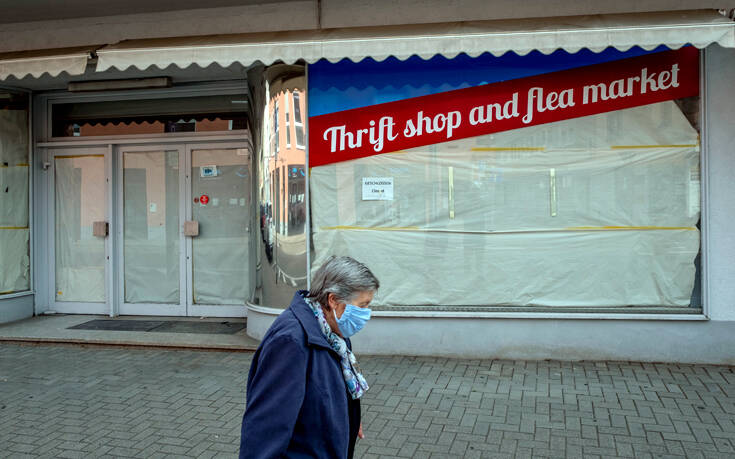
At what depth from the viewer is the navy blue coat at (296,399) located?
211 cm

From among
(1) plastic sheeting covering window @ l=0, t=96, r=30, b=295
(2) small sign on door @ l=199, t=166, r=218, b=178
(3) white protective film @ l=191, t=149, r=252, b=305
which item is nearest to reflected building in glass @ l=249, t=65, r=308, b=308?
(3) white protective film @ l=191, t=149, r=252, b=305

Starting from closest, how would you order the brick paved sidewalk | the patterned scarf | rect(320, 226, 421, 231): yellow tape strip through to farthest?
1. the patterned scarf
2. the brick paved sidewalk
3. rect(320, 226, 421, 231): yellow tape strip

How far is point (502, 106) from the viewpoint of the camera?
21.3ft

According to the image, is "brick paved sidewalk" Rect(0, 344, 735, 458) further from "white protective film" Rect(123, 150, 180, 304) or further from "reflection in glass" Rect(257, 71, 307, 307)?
"white protective film" Rect(123, 150, 180, 304)

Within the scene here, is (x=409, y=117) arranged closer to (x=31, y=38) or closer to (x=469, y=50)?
(x=469, y=50)

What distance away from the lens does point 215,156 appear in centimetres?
832

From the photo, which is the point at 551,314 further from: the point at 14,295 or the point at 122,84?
the point at 14,295

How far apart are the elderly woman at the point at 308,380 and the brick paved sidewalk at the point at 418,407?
7.15 feet

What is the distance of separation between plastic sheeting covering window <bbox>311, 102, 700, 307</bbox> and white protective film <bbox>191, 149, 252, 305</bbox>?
1.81 meters

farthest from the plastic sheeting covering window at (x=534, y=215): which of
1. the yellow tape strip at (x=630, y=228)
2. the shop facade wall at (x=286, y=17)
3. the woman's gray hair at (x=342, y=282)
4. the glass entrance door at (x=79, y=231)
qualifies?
the woman's gray hair at (x=342, y=282)

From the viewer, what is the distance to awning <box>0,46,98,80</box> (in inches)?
245

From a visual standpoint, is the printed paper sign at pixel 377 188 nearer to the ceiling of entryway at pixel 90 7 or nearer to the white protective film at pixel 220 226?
the white protective film at pixel 220 226

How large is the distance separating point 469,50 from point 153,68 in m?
3.91

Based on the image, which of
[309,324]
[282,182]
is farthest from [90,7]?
[309,324]
